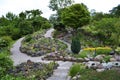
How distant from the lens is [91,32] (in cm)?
3759

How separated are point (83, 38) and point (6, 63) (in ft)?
64.5

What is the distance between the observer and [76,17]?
1455 inches

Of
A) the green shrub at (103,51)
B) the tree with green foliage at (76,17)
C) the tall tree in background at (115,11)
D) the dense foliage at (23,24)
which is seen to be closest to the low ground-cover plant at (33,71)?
the green shrub at (103,51)

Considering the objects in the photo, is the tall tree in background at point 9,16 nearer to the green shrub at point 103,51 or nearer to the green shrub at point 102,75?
the green shrub at point 103,51

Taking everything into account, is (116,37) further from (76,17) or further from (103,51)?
(76,17)

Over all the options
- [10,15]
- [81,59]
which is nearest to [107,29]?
[81,59]

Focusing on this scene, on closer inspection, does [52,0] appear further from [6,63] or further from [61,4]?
[6,63]

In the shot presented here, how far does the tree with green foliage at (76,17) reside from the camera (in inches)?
1458

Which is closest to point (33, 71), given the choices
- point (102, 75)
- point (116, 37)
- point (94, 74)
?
point (94, 74)

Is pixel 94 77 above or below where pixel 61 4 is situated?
below

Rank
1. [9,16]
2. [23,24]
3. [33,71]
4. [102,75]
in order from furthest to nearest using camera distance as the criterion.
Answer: [9,16] → [23,24] → [33,71] → [102,75]

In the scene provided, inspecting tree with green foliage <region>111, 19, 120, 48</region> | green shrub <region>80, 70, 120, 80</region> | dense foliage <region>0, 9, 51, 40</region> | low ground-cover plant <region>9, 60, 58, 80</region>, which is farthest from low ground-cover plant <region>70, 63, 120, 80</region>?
dense foliage <region>0, 9, 51, 40</region>

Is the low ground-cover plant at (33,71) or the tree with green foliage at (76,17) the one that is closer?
the low ground-cover plant at (33,71)

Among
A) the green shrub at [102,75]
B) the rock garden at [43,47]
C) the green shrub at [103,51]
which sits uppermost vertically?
the rock garden at [43,47]
